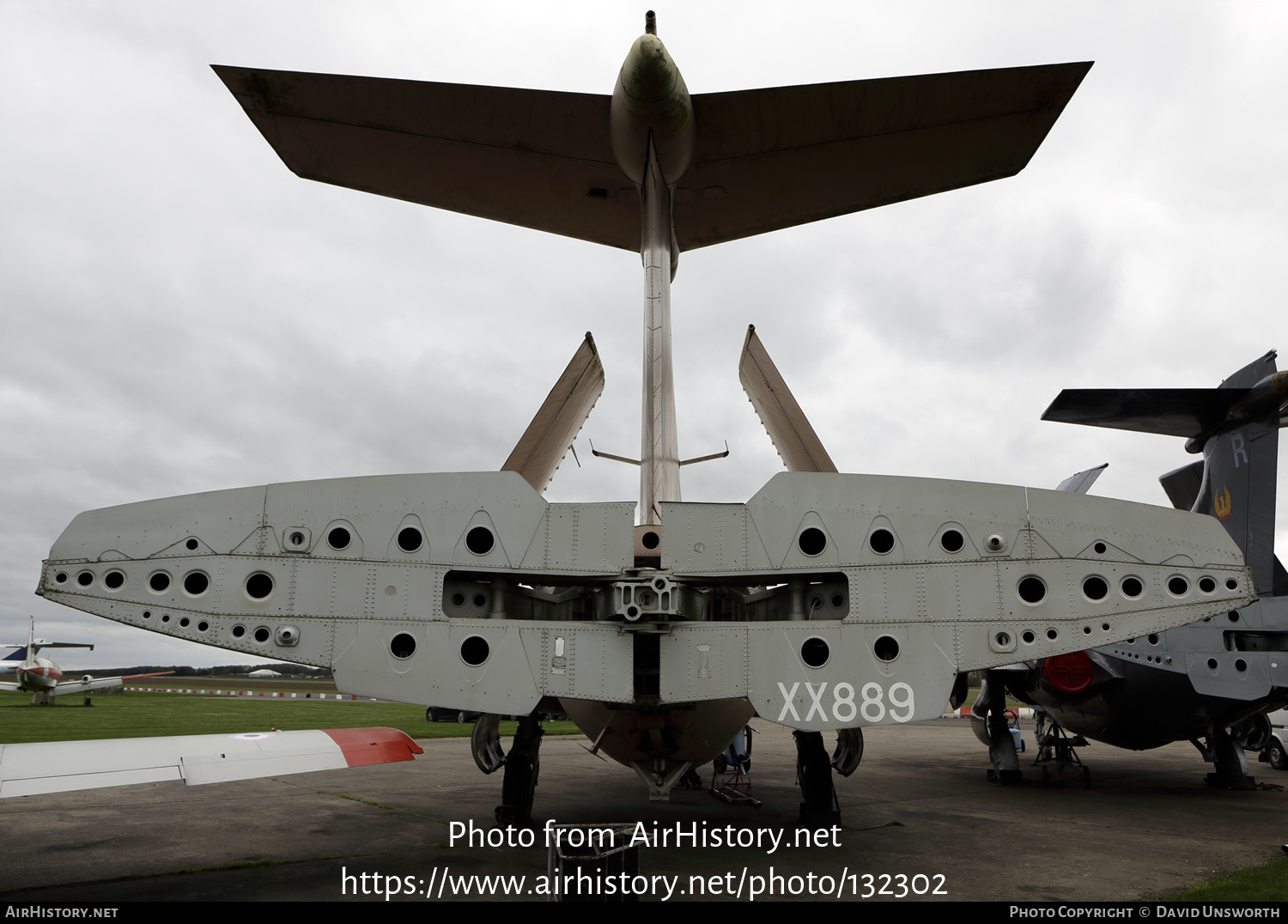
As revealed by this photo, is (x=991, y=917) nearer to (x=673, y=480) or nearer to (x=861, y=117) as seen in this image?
(x=673, y=480)

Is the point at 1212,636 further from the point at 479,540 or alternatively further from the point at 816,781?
the point at 479,540

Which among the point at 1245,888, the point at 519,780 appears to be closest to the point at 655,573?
the point at 519,780

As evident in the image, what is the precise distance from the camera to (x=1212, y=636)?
1418cm

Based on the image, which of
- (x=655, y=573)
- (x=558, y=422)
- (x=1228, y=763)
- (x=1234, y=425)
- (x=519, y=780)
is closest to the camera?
(x=655, y=573)

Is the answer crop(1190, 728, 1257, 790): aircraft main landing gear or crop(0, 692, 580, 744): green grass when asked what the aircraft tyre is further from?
crop(0, 692, 580, 744): green grass

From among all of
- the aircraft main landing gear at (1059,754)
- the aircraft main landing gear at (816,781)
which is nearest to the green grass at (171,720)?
the aircraft main landing gear at (816,781)

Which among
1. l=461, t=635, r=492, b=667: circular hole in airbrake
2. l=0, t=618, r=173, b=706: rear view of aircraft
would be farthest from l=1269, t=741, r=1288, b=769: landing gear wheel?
l=0, t=618, r=173, b=706: rear view of aircraft

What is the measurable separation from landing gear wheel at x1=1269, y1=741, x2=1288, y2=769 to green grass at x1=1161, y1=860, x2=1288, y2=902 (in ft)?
53.8

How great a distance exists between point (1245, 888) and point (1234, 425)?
35.2 feet

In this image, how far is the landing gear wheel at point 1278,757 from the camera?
20.7m

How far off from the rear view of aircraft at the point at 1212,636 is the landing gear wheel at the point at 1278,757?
6488 mm

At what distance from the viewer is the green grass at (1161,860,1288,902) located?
7.23 metres

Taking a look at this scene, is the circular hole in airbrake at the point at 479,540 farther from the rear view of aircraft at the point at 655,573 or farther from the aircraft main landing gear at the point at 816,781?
the aircraft main landing gear at the point at 816,781

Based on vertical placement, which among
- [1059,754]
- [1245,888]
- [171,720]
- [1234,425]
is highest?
[1234,425]
